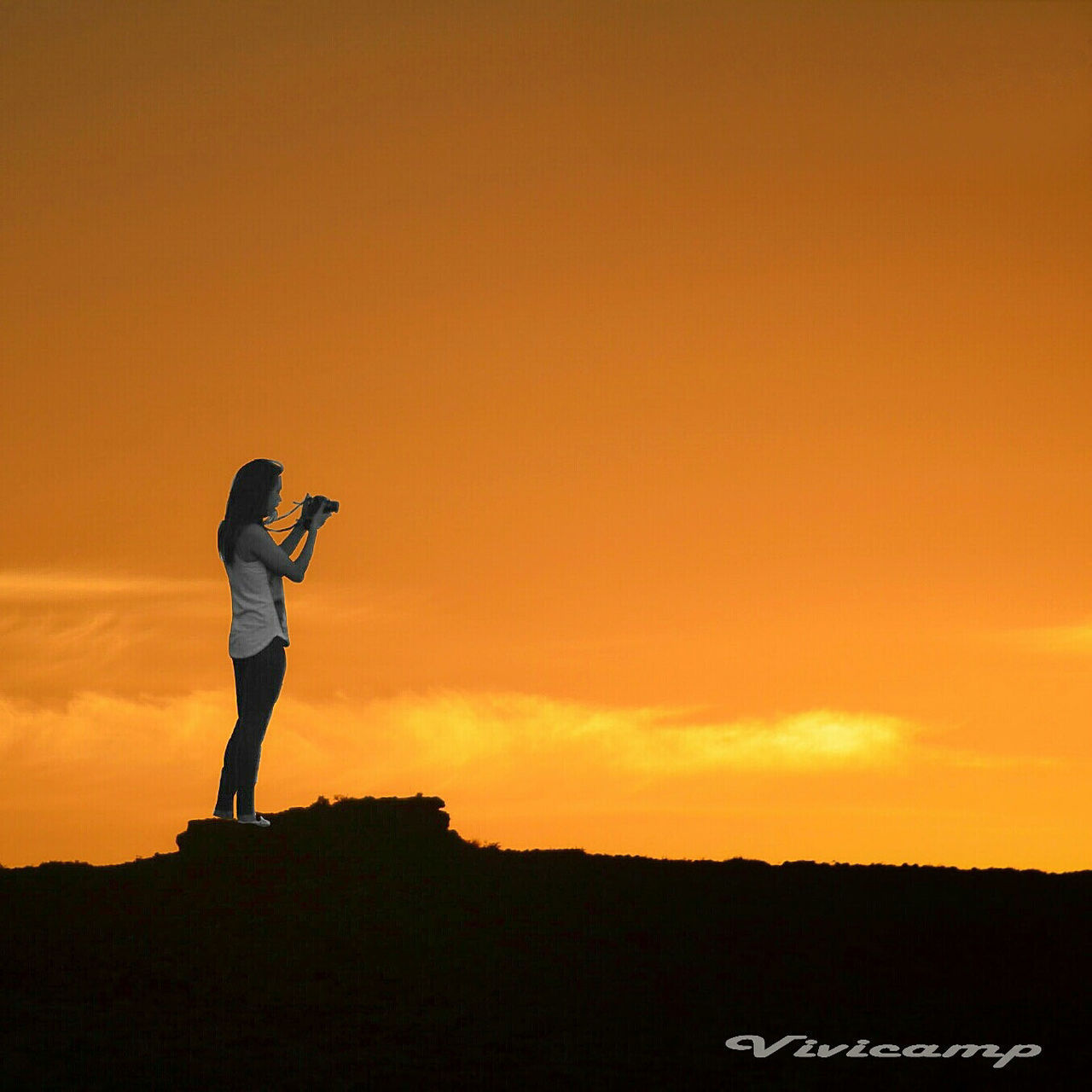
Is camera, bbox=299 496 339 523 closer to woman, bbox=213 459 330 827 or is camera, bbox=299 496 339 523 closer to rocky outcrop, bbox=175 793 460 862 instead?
woman, bbox=213 459 330 827

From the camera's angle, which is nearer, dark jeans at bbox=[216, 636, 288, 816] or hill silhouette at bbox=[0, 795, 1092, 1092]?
hill silhouette at bbox=[0, 795, 1092, 1092]

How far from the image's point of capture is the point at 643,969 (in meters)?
15.4

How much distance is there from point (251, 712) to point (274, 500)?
226cm

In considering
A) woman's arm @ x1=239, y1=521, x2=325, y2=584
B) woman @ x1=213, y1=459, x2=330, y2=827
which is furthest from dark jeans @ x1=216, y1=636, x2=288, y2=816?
woman's arm @ x1=239, y1=521, x2=325, y2=584

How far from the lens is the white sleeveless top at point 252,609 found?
17.2 meters

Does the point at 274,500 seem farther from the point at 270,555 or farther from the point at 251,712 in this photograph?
the point at 251,712

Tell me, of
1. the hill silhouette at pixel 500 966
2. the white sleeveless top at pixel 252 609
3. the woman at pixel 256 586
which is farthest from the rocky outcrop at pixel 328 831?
the white sleeveless top at pixel 252 609

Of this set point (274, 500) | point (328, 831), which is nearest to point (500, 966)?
point (328, 831)

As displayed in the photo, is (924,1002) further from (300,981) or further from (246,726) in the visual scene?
(246,726)

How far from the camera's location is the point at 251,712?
17203 mm

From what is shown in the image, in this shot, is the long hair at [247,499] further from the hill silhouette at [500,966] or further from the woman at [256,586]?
the hill silhouette at [500,966]

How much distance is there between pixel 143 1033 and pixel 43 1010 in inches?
44.8

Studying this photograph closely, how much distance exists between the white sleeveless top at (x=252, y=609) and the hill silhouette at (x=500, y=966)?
80.3 inches

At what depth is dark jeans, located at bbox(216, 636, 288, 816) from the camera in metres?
17.2
